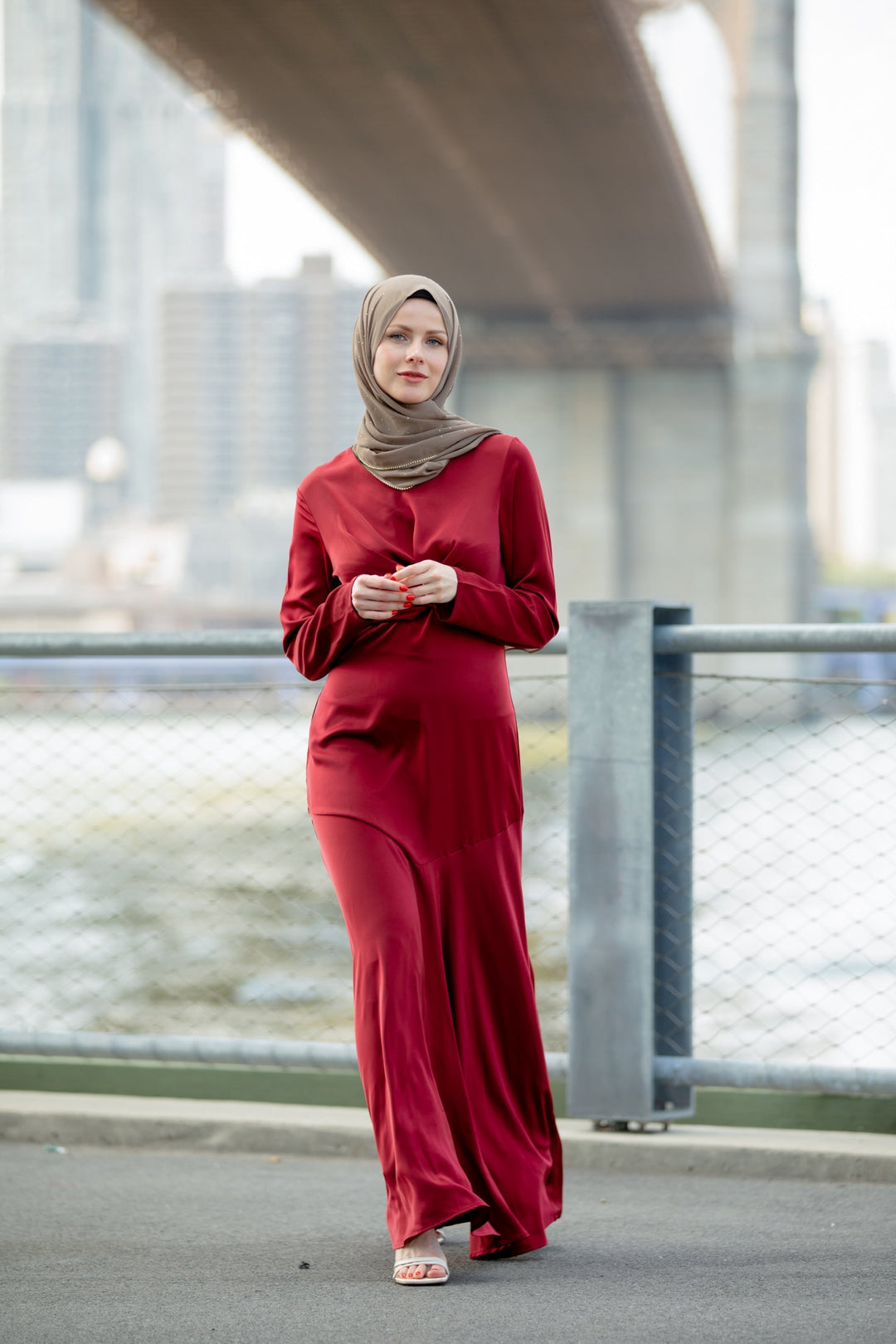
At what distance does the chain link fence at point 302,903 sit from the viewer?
4.65 m

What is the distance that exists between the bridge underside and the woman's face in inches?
688

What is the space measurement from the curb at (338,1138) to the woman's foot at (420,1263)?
76 cm

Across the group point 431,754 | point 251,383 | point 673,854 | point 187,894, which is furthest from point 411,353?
point 251,383

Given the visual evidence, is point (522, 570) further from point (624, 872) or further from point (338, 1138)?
point (338, 1138)

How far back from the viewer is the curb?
2.92 metres

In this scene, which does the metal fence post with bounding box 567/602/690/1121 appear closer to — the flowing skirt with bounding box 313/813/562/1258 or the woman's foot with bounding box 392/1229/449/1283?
the flowing skirt with bounding box 313/813/562/1258

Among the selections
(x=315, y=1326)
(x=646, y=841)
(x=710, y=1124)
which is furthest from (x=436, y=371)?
(x=710, y=1124)

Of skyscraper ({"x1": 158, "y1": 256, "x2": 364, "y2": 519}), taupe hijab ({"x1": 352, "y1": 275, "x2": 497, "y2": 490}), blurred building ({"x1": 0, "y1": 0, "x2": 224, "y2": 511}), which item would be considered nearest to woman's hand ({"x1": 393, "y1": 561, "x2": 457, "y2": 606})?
taupe hijab ({"x1": 352, "y1": 275, "x2": 497, "y2": 490})

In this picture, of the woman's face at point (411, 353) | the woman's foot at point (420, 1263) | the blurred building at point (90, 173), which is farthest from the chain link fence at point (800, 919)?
the blurred building at point (90, 173)

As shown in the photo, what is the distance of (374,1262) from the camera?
243 centimetres

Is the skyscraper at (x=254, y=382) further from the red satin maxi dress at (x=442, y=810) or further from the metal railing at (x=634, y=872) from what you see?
the red satin maxi dress at (x=442, y=810)

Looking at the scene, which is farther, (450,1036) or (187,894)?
(187,894)

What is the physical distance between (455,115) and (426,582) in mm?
21526

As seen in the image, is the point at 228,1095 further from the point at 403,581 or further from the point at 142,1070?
the point at 403,581
